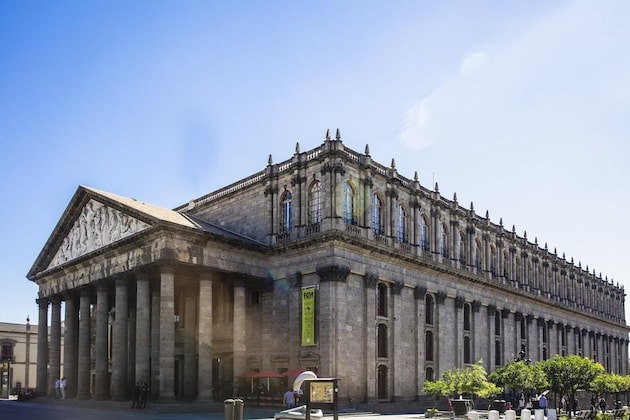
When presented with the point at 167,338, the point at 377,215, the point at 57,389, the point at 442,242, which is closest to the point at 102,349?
the point at 167,338

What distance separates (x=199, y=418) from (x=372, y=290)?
16.1 metres

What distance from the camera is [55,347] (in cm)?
5238

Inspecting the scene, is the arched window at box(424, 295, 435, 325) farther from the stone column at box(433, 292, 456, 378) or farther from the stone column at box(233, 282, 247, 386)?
the stone column at box(233, 282, 247, 386)

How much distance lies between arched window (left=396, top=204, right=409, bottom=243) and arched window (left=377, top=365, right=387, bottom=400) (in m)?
9.13

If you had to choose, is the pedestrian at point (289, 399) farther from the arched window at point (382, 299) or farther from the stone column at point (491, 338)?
the stone column at point (491, 338)

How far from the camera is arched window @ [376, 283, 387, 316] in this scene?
151 feet

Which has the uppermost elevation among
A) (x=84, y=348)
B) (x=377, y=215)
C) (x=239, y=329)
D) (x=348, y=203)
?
(x=348, y=203)

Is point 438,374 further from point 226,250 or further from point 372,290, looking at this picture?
point 226,250

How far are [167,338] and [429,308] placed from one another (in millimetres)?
20838

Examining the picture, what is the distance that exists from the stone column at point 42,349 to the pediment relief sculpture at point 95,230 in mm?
3748

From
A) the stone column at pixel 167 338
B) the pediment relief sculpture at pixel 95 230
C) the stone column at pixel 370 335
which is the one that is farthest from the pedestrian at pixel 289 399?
the pediment relief sculpture at pixel 95 230

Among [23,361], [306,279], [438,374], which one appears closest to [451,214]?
[438,374]

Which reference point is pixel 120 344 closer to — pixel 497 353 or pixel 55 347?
pixel 55 347

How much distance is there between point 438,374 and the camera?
1972 inches
